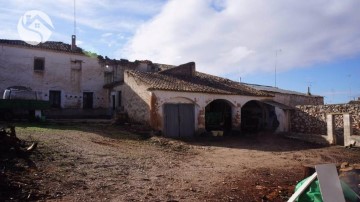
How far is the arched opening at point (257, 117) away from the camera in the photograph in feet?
77.8

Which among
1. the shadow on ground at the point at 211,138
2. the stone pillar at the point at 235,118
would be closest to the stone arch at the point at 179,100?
the shadow on ground at the point at 211,138

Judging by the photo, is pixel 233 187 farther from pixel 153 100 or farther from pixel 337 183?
pixel 153 100

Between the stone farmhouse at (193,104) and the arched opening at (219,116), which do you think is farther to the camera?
the arched opening at (219,116)

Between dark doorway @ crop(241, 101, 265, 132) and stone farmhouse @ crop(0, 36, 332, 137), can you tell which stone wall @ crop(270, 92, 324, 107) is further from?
dark doorway @ crop(241, 101, 265, 132)

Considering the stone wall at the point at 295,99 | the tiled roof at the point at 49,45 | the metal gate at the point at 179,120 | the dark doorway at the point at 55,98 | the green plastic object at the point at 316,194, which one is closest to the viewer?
the green plastic object at the point at 316,194

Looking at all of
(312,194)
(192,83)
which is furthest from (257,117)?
(312,194)

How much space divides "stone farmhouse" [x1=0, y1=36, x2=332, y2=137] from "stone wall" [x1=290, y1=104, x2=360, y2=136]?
0.70 metres

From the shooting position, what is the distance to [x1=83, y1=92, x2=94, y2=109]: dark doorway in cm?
2752

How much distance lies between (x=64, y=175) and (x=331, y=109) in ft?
59.2

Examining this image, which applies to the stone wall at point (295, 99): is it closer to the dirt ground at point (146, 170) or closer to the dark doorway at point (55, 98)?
the dirt ground at point (146, 170)

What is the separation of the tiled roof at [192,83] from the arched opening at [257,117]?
1182mm

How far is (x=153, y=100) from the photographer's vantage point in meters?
18.4

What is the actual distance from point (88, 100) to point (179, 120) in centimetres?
1173

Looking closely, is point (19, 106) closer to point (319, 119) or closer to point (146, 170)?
point (146, 170)
